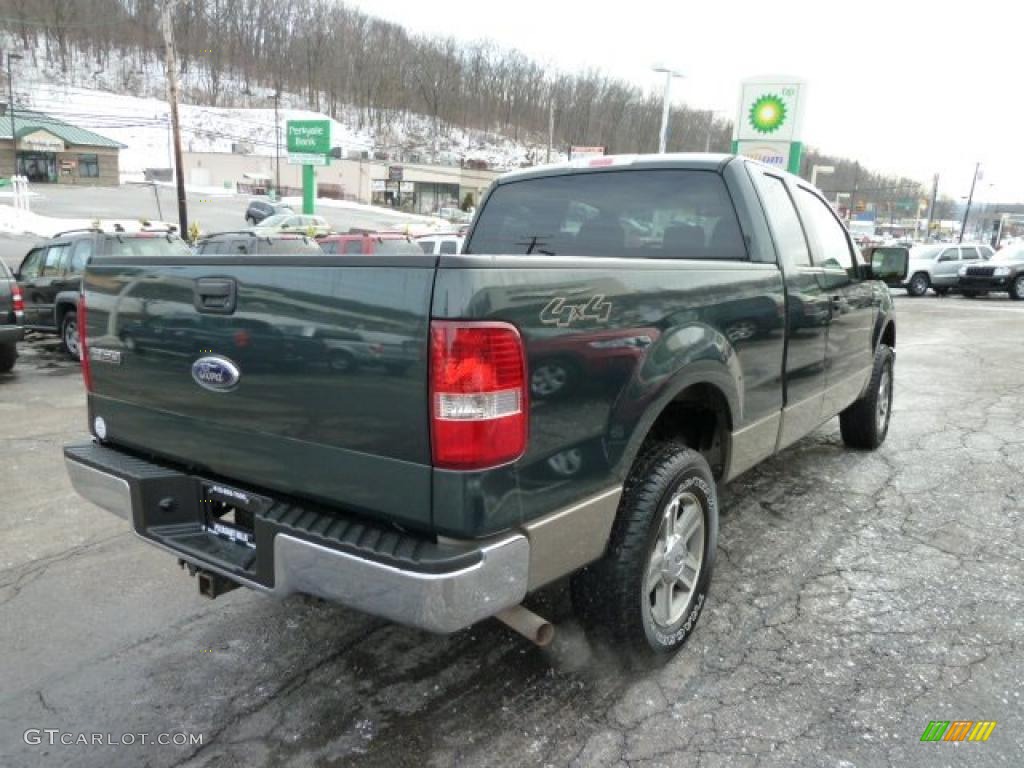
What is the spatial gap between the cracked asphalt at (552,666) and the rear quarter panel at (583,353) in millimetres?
867

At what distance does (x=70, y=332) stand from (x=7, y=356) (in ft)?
4.21

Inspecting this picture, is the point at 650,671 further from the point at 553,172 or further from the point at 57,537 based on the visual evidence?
the point at 57,537

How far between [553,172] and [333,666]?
2.67 m

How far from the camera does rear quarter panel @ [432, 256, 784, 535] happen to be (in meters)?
1.91

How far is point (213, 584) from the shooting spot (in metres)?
2.58

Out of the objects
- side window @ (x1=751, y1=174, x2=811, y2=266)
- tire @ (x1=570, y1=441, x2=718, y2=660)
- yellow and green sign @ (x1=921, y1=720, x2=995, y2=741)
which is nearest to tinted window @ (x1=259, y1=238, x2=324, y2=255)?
side window @ (x1=751, y1=174, x2=811, y2=266)

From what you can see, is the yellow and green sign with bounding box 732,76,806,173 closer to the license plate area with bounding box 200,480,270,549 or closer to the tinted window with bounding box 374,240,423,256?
the tinted window with bounding box 374,240,423,256

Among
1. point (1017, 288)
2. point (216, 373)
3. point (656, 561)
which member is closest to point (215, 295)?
point (216, 373)

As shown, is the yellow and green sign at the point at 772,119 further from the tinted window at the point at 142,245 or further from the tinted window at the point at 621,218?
the tinted window at the point at 621,218

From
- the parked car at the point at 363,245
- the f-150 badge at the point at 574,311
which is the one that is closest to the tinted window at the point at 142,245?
the parked car at the point at 363,245

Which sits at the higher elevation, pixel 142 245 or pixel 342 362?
pixel 342 362

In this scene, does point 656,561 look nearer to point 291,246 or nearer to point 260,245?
point 260,245

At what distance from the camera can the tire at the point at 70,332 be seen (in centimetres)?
998

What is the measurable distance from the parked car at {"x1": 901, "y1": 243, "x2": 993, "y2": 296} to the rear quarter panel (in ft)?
78.5
